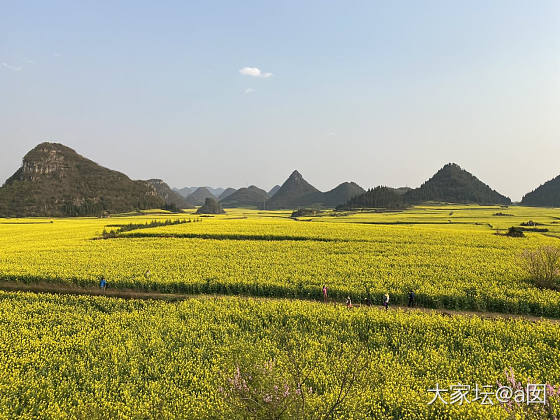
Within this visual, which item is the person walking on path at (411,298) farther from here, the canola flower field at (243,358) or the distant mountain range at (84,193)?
the distant mountain range at (84,193)

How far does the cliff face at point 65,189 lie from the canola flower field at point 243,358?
126130 mm

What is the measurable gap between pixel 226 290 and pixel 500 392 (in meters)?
17.3

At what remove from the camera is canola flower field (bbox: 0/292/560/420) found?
8938 millimetres

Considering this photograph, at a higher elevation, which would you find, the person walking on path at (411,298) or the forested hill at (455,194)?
the forested hill at (455,194)

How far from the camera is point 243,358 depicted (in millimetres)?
10945

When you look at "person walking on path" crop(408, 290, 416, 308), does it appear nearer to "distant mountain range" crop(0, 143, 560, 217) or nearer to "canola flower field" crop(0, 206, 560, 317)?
"canola flower field" crop(0, 206, 560, 317)

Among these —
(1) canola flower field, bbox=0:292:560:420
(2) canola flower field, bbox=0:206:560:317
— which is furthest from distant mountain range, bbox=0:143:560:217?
(1) canola flower field, bbox=0:292:560:420

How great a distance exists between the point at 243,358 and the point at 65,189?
163185 mm

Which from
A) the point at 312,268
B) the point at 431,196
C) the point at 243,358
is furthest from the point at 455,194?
the point at 243,358

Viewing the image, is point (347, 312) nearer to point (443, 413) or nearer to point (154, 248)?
point (443, 413)

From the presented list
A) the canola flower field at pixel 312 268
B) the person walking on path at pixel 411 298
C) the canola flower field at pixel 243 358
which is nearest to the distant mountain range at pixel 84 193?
the canola flower field at pixel 312 268

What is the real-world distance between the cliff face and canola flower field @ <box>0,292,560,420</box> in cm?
12613

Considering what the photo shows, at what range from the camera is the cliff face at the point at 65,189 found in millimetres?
116000

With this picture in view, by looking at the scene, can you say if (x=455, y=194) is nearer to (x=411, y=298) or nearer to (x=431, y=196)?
(x=431, y=196)
